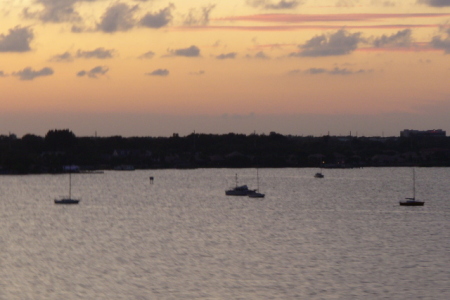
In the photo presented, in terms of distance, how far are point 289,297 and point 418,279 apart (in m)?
10.5

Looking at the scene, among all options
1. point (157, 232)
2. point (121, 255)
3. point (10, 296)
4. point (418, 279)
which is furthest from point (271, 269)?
point (157, 232)

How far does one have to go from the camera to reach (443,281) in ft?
166

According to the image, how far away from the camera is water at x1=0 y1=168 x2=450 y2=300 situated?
48438mm

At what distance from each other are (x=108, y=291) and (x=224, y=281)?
7.32 metres

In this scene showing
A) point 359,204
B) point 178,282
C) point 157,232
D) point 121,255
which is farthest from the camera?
point 359,204

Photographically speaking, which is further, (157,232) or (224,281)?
(157,232)

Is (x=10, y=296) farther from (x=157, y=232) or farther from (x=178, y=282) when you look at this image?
(x=157, y=232)

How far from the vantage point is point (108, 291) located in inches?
1879

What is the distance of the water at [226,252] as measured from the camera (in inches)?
1907

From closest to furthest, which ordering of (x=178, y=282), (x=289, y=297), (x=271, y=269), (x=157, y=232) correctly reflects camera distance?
(x=289, y=297)
(x=178, y=282)
(x=271, y=269)
(x=157, y=232)

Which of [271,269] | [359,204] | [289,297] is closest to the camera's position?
[289,297]

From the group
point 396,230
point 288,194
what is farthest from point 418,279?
point 288,194

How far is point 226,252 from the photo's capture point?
6519 centimetres

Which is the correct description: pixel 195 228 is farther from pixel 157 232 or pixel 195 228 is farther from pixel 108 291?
pixel 108 291
